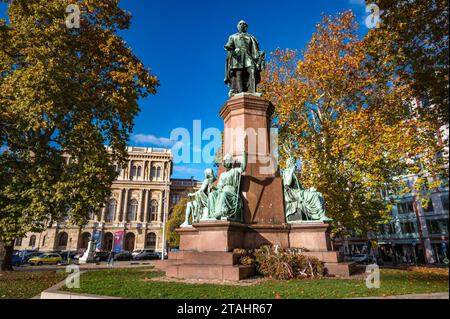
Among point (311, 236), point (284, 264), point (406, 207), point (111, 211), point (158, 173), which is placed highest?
point (158, 173)

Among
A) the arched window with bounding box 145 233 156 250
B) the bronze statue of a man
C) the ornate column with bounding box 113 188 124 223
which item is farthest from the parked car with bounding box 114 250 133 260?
the bronze statue of a man

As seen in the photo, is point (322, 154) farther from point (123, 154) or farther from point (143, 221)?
point (143, 221)

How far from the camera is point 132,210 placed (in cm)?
6619

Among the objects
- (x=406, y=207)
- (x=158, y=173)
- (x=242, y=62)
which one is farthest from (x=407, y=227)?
(x=158, y=173)

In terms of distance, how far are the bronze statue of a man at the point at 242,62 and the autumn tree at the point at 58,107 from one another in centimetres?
629

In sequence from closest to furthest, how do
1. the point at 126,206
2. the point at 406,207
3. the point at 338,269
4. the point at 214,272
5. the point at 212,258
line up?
1. the point at 214,272
2. the point at 212,258
3. the point at 338,269
4. the point at 406,207
5. the point at 126,206

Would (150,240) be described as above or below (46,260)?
above

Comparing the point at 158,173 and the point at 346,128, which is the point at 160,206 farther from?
the point at 346,128

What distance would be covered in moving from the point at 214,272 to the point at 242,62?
821 cm

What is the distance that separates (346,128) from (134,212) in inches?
2248

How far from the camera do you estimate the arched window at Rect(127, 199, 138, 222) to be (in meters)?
65.6

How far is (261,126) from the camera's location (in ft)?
35.2

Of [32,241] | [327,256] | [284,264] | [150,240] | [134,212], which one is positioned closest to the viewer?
[284,264]

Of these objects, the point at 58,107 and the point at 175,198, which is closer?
the point at 58,107
